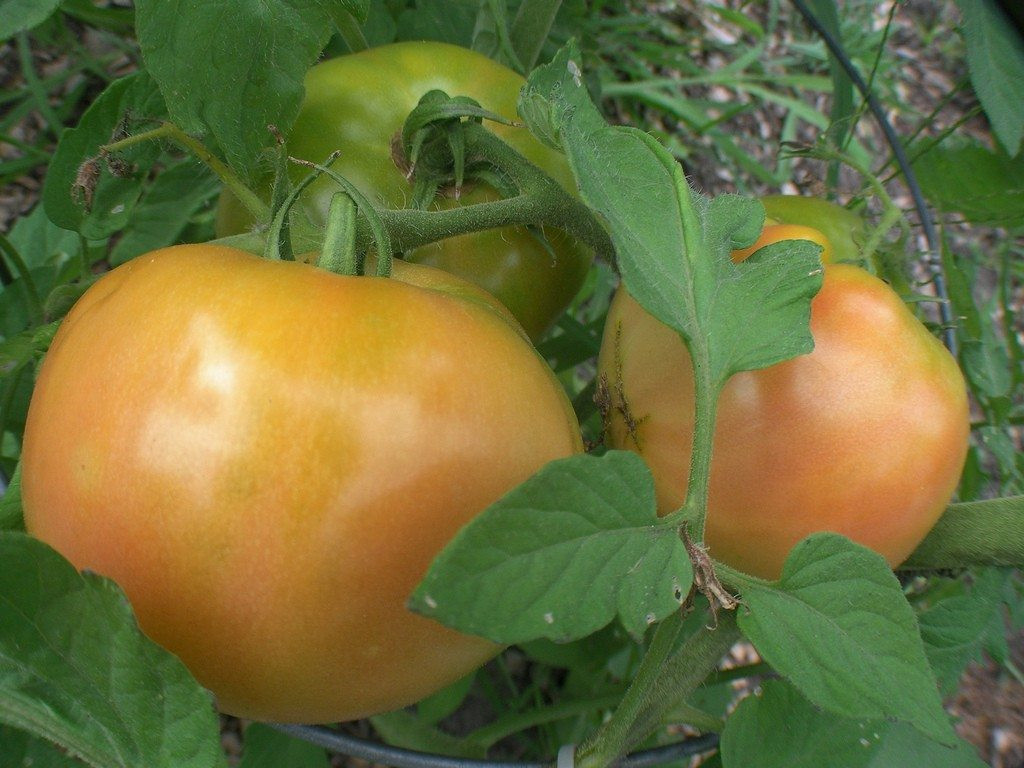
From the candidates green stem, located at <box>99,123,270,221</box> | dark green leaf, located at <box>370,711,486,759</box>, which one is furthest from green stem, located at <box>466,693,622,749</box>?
green stem, located at <box>99,123,270,221</box>

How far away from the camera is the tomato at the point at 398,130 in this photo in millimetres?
601

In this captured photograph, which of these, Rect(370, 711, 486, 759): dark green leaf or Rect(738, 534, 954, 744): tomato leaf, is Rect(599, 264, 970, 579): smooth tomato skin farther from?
Rect(370, 711, 486, 759): dark green leaf

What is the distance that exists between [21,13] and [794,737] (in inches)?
24.2

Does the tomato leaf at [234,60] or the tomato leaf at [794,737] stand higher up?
the tomato leaf at [234,60]

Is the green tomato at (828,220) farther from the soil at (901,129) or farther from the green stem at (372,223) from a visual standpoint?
the green stem at (372,223)

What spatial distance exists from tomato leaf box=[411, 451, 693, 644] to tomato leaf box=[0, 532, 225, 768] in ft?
0.44

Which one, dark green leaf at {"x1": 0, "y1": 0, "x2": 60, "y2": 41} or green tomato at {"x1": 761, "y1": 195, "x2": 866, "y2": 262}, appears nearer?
dark green leaf at {"x1": 0, "y1": 0, "x2": 60, "y2": 41}

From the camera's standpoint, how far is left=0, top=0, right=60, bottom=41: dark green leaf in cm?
52

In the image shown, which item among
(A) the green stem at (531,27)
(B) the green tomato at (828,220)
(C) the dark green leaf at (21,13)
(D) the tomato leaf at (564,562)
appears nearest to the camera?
(D) the tomato leaf at (564,562)

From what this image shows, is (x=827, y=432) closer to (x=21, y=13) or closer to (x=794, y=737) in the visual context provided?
(x=794, y=737)

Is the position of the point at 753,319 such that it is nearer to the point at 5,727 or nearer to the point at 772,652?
the point at 772,652

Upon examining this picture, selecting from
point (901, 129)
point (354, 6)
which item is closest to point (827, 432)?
point (354, 6)

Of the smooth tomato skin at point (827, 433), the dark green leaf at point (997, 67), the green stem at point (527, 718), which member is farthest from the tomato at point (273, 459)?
the dark green leaf at point (997, 67)

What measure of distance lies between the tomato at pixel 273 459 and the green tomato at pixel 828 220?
1.10 ft
